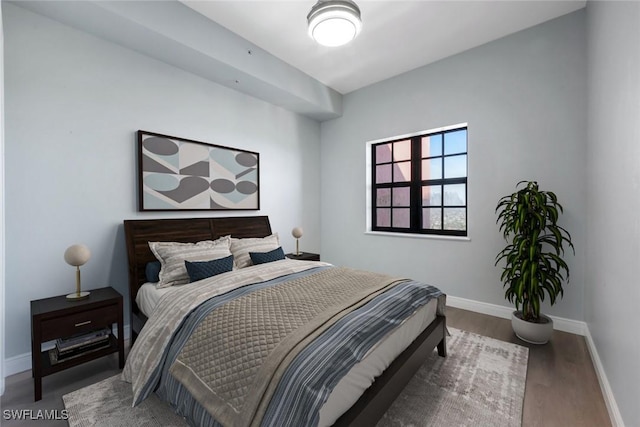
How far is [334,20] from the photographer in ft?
6.75

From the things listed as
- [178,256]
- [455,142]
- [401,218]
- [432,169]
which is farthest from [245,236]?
[455,142]

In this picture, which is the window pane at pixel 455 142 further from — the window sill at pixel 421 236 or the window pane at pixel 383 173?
the window sill at pixel 421 236

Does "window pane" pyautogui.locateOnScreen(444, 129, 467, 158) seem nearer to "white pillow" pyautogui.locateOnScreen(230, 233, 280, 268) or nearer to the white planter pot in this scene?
the white planter pot

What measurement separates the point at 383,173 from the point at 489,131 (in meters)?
1.44

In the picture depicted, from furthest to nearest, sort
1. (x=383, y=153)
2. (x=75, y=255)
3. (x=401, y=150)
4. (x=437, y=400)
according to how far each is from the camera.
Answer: (x=383, y=153) → (x=401, y=150) → (x=75, y=255) → (x=437, y=400)

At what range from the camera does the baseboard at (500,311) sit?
2.62 metres

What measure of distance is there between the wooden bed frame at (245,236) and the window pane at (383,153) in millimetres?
1895

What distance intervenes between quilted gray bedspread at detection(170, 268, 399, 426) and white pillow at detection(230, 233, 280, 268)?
0.94 meters

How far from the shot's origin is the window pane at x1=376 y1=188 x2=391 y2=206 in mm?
4055

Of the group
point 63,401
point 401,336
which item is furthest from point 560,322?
point 63,401

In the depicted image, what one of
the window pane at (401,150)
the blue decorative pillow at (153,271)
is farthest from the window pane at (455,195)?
the blue decorative pillow at (153,271)

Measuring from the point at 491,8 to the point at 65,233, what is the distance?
4.18 metres

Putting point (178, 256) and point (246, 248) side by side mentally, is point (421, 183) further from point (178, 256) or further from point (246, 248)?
point (178, 256)

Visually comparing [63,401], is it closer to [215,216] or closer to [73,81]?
[215,216]
